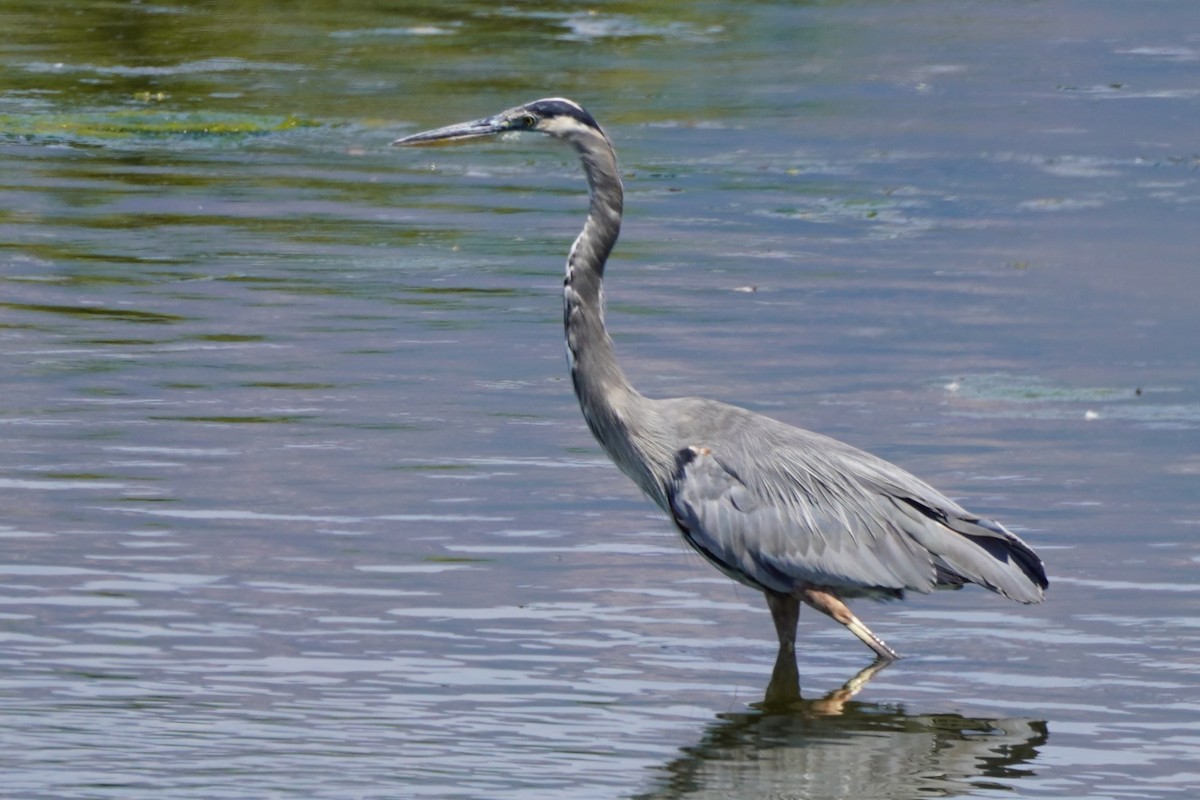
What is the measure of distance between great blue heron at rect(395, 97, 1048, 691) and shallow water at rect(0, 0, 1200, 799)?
259 mm

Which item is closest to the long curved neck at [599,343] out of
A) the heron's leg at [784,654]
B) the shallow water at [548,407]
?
the shallow water at [548,407]

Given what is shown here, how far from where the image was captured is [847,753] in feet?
23.1

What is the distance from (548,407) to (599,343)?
2353mm

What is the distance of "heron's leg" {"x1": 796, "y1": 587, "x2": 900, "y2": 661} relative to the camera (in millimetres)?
7715

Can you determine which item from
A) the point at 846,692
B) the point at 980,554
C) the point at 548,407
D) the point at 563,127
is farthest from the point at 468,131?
the point at 846,692

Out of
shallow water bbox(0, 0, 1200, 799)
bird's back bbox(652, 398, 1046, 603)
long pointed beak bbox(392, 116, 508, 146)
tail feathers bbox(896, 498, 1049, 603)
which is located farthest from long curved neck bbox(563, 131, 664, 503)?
tail feathers bbox(896, 498, 1049, 603)

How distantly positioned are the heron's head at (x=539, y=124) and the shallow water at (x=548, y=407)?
1535 millimetres

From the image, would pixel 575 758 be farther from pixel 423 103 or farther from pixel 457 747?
pixel 423 103

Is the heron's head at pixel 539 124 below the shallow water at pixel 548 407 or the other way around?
the other way around

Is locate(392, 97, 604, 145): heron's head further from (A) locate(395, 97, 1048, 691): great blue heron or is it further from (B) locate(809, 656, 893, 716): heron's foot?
(B) locate(809, 656, 893, 716): heron's foot

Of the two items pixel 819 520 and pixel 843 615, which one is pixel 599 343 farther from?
pixel 843 615

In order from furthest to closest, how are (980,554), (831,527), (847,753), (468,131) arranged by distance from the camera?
(468,131)
(831,527)
(980,554)
(847,753)

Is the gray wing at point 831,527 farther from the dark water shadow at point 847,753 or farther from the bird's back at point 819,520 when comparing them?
the dark water shadow at point 847,753

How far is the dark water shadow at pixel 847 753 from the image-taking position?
671cm
